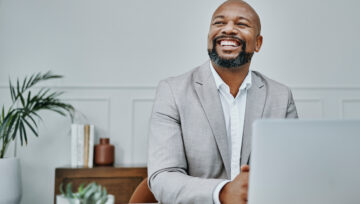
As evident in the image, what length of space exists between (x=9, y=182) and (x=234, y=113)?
1.49m

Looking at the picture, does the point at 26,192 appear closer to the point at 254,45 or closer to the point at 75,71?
the point at 75,71

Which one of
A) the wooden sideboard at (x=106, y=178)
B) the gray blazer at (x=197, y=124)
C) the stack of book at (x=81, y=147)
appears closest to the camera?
the gray blazer at (x=197, y=124)

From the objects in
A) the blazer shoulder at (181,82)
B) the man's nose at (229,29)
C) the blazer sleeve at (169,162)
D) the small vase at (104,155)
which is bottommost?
the small vase at (104,155)

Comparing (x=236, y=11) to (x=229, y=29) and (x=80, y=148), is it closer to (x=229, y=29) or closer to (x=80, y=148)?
(x=229, y=29)

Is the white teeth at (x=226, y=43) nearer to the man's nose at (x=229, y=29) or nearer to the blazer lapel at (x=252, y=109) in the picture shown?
the man's nose at (x=229, y=29)

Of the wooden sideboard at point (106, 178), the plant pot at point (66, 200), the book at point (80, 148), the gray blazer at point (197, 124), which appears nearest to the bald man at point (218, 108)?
the gray blazer at point (197, 124)

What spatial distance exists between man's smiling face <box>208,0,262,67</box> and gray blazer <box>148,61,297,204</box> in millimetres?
123

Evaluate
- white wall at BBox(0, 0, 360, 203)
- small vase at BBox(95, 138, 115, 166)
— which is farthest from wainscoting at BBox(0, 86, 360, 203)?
small vase at BBox(95, 138, 115, 166)

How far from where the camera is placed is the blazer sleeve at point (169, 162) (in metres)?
0.93

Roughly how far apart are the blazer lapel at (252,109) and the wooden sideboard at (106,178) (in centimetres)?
105

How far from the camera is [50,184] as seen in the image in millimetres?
2451

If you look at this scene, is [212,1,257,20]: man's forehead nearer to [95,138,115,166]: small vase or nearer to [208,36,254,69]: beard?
[208,36,254,69]: beard

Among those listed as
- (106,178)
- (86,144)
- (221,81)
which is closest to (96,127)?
(86,144)

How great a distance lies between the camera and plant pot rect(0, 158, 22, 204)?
6.32 feet
